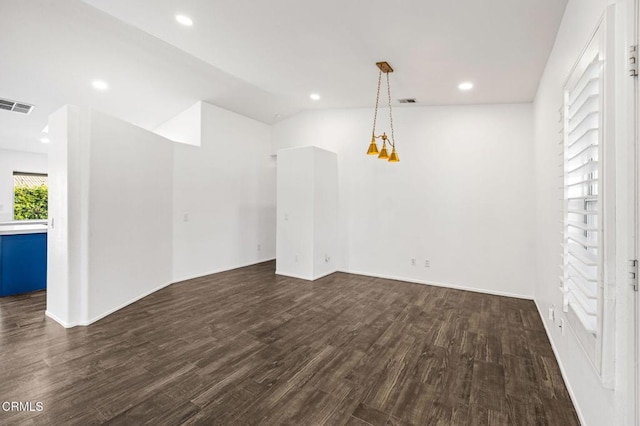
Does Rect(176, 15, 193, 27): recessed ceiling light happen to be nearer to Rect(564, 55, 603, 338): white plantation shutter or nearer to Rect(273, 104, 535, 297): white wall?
Rect(273, 104, 535, 297): white wall

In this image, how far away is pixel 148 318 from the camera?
3545 mm

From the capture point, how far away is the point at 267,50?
3.72 metres

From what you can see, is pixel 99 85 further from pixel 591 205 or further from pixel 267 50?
pixel 591 205

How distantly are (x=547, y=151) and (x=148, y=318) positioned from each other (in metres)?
4.87

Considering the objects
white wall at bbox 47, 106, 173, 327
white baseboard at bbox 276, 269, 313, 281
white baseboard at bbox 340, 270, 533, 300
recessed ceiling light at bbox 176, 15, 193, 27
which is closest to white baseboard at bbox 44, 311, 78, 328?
white wall at bbox 47, 106, 173, 327

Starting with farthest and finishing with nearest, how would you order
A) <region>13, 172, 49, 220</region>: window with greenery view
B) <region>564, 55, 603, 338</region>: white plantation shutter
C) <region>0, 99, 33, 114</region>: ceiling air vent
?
<region>13, 172, 49, 220</region>: window with greenery view
<region>0, 99, 33, 114</region>: ceiling air vent
<region>564, 55, 603, 338</region>: white plantation shutter

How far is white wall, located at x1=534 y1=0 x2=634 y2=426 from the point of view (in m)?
1.29

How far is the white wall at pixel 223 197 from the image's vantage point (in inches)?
208

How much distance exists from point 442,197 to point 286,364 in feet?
12.4

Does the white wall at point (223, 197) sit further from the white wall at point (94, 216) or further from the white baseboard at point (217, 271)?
the white wall at point (94, 216)

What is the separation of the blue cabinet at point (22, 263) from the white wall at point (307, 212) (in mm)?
3764

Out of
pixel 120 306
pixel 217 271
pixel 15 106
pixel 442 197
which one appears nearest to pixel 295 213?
pixel 217 271

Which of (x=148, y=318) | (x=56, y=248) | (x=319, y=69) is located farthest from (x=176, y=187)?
(x=319, y=69)

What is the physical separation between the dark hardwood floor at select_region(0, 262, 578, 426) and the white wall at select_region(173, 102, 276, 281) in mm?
1421
